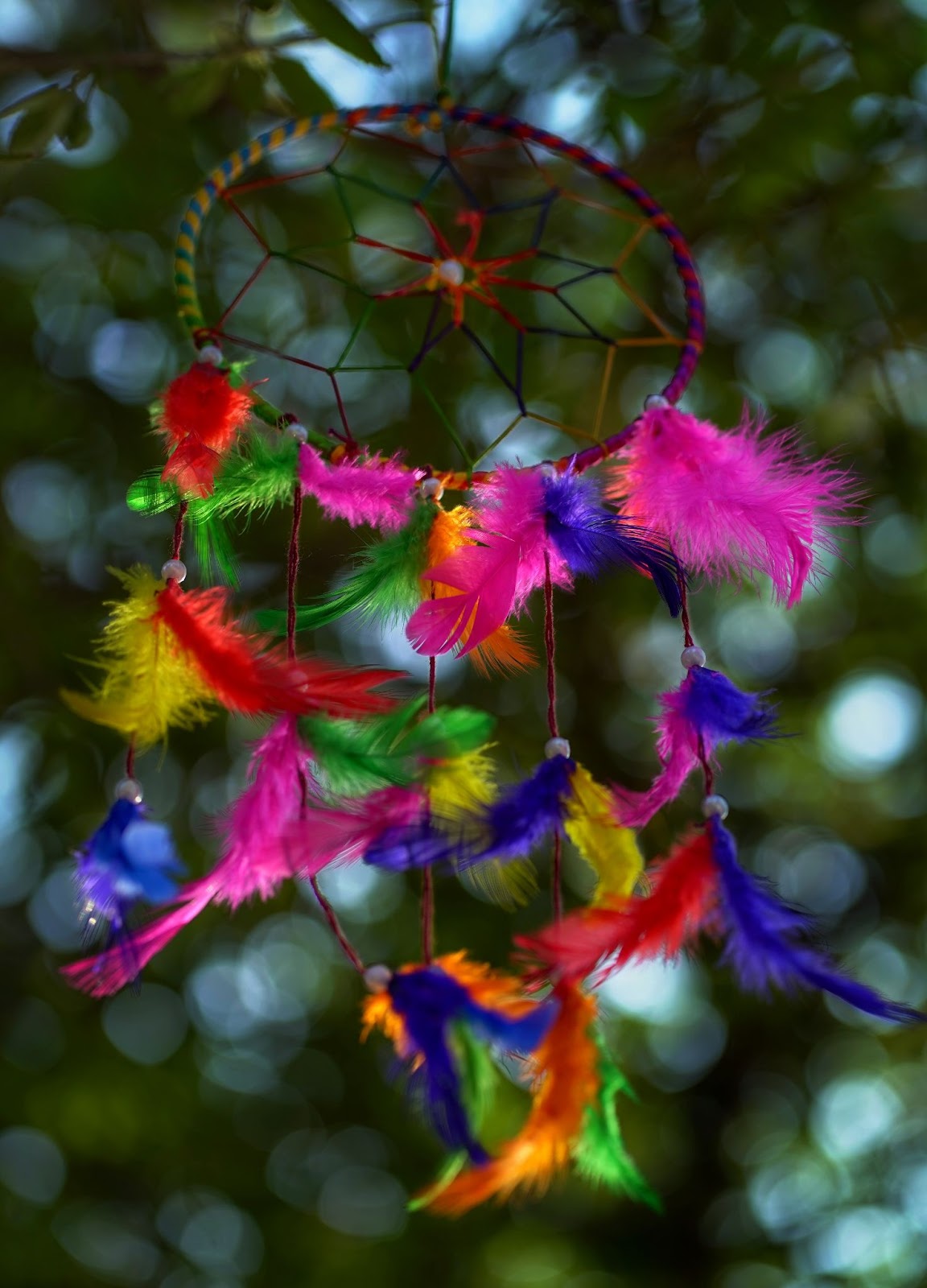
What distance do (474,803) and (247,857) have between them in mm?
160

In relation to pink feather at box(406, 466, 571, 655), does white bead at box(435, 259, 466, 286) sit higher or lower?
higher

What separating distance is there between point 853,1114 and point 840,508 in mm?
1858

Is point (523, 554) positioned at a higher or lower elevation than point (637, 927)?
higher

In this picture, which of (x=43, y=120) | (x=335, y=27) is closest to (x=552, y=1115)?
(x=335, y=27)

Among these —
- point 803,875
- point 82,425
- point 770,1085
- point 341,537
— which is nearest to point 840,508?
point 341,537

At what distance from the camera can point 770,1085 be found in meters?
2.42

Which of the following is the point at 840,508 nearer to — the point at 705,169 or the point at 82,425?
the point at 705,169

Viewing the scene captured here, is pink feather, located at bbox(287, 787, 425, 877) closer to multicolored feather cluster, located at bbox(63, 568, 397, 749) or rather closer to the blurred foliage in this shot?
multicolored feather cluster, located at bbox(63, 568, 397, 749)

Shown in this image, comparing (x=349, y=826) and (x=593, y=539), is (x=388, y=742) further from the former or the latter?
(x=593, y=539)

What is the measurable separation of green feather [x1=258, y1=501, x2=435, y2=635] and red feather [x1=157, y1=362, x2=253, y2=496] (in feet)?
0.40

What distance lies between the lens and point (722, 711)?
2.70 feet

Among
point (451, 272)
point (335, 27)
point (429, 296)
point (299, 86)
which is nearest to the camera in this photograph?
point (451, 272)

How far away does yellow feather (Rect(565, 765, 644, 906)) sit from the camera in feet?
2.65

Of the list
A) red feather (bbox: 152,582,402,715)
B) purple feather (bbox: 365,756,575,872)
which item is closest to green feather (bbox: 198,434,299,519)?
red feather (bbox: 152,582,402,715)
